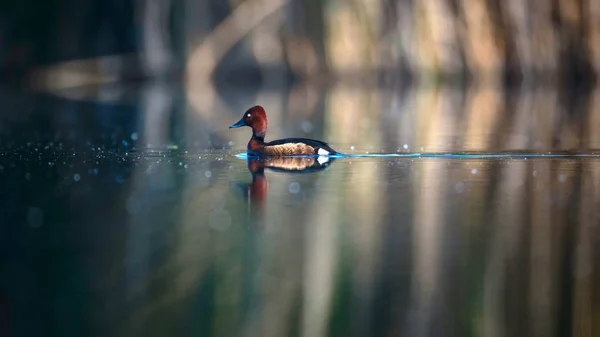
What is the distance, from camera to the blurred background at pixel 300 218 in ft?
13.7

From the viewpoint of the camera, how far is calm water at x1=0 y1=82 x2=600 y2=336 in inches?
163

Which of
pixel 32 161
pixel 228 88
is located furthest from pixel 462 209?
pixel 228 88

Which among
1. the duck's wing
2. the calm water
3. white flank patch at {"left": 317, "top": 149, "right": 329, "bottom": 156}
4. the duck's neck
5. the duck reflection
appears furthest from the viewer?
the duck's neck

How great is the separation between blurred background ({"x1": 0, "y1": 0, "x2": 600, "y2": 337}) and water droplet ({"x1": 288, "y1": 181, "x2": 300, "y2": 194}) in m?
0.03

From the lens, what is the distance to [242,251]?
5.22m

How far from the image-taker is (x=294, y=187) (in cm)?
772

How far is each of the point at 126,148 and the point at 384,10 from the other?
13696 millimetres

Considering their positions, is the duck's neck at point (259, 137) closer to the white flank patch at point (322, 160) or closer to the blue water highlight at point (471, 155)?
the blue water highlight at point (471, 155)

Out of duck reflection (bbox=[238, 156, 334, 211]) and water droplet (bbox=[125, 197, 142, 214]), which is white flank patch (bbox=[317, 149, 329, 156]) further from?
water droplet (bbox=[125, 197, 142, 214])

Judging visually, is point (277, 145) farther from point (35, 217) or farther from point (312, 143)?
point (35, 217)

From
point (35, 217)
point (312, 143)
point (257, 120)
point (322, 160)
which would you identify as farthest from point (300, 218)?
point (257, 120)

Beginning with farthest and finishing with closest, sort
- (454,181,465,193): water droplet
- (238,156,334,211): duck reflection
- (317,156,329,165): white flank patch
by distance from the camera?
(317,156,329,165): white flank patch
(454,181,465,193): water droplet
(238,156,334,211): duck reflection

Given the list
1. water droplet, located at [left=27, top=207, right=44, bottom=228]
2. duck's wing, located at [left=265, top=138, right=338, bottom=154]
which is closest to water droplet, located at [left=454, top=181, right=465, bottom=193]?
duck's wing, located at [left=265, top=138, right=338, bottom=154]

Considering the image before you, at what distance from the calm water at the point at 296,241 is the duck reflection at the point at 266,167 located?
0.03 metres
